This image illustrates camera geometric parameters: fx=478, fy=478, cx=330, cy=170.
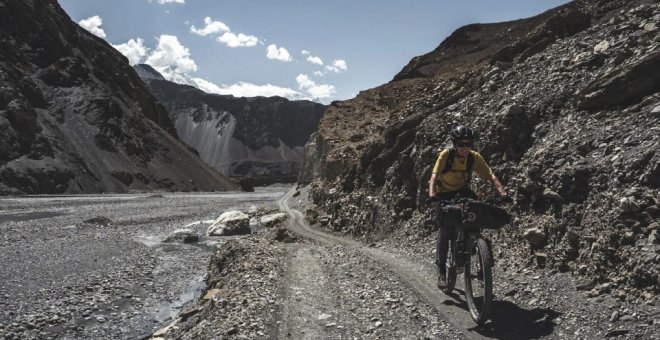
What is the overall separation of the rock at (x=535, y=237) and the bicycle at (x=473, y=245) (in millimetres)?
2486

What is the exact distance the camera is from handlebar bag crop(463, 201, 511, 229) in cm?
773

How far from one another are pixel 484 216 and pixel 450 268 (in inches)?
69.2

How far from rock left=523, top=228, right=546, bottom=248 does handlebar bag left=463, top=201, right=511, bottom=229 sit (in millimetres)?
3078

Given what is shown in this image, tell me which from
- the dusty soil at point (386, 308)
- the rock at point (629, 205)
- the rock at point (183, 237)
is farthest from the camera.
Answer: the rock at point (183, 237)

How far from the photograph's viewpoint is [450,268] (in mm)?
9133

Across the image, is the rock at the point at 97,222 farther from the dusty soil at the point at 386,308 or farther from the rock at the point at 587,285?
the rock at the point at 587,285

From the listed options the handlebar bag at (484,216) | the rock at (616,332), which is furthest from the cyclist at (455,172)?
the rock at (616,332)

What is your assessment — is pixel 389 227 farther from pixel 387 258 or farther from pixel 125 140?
pixel 125 140

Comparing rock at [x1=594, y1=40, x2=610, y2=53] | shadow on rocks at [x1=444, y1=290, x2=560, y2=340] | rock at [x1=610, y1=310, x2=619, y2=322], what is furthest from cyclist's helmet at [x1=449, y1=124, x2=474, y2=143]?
rock at [x1=594, y1=40, x2=610, y2=53]

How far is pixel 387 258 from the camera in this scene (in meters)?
14.7

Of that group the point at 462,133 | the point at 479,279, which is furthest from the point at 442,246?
the point at 462,133

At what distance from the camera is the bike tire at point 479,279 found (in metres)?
7.60

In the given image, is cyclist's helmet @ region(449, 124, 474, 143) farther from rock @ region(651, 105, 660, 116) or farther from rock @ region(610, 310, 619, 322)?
rock @ region(651, 105, 660, 116)

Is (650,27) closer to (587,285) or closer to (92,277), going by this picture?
(587,285)
